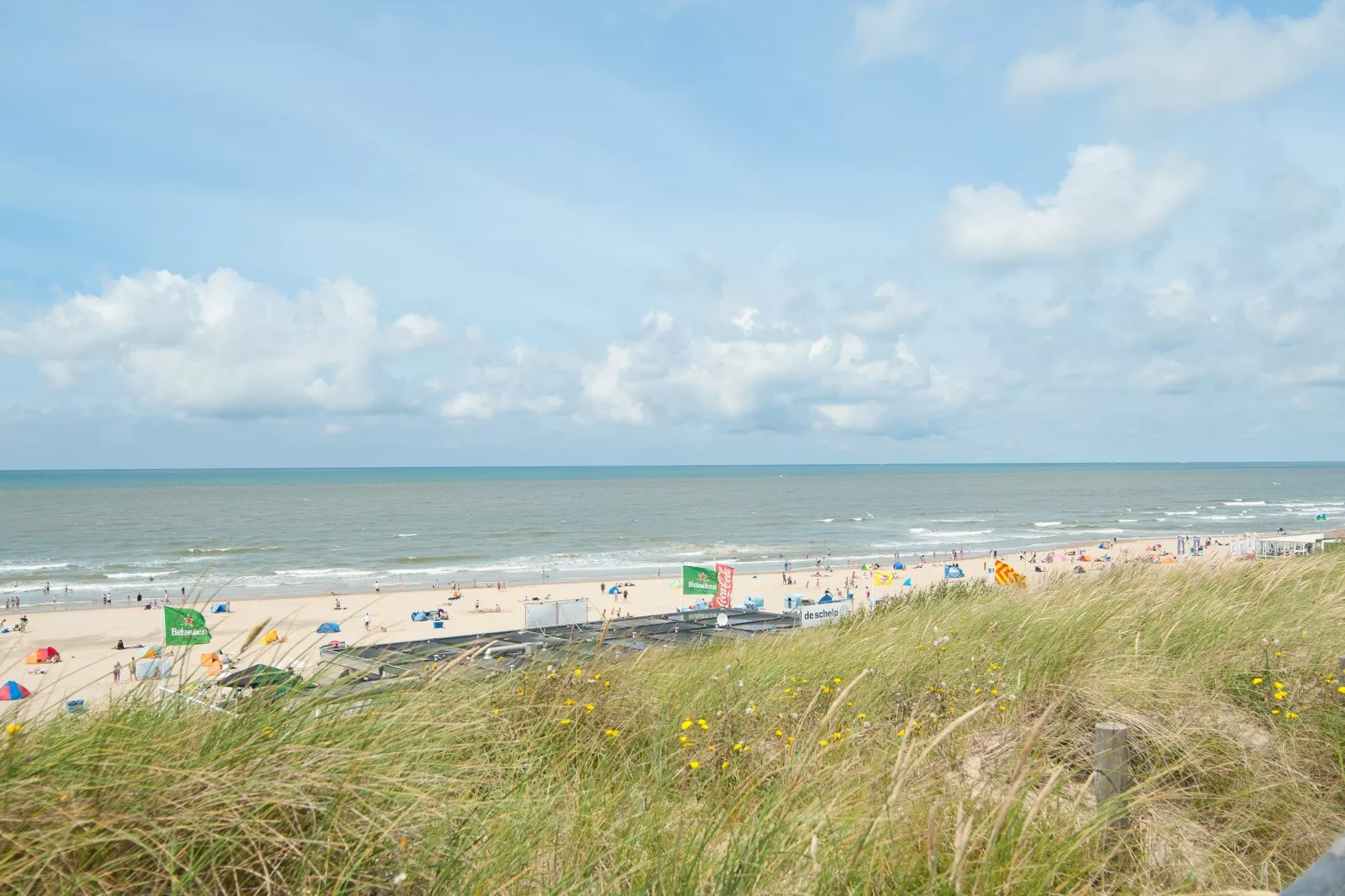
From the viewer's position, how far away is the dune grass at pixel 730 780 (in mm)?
2291

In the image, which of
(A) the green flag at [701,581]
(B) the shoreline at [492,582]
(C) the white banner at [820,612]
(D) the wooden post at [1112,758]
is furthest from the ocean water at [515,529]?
(D) the wooden post at [1112,758]

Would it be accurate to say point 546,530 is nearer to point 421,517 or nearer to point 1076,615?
point 421,517

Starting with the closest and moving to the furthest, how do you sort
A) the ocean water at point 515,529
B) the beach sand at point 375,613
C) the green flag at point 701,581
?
the green flag at point 701,581 → the beach sand at point 375,613 → the ocean water at point 515,529

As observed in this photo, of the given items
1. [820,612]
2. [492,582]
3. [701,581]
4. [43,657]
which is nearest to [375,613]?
[492,582]

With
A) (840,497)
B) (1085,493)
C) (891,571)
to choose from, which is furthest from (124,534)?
(1085,493)

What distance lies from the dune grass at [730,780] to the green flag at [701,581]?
17519 mm

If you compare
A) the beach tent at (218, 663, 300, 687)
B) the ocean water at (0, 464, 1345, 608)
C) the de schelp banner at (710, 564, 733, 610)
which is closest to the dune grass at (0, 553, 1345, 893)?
the beach tent at (218, 663, 300, 687)

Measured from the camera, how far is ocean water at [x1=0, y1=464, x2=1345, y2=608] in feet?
157

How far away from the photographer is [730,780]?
12.6 ft

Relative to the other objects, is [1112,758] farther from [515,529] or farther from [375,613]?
[515,529]

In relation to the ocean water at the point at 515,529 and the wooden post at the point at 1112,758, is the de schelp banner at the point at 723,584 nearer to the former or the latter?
the ocean water at the point at 515,529

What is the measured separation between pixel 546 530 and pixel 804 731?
6963cm

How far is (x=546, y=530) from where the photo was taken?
7281 cm

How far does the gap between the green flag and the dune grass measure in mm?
17519
